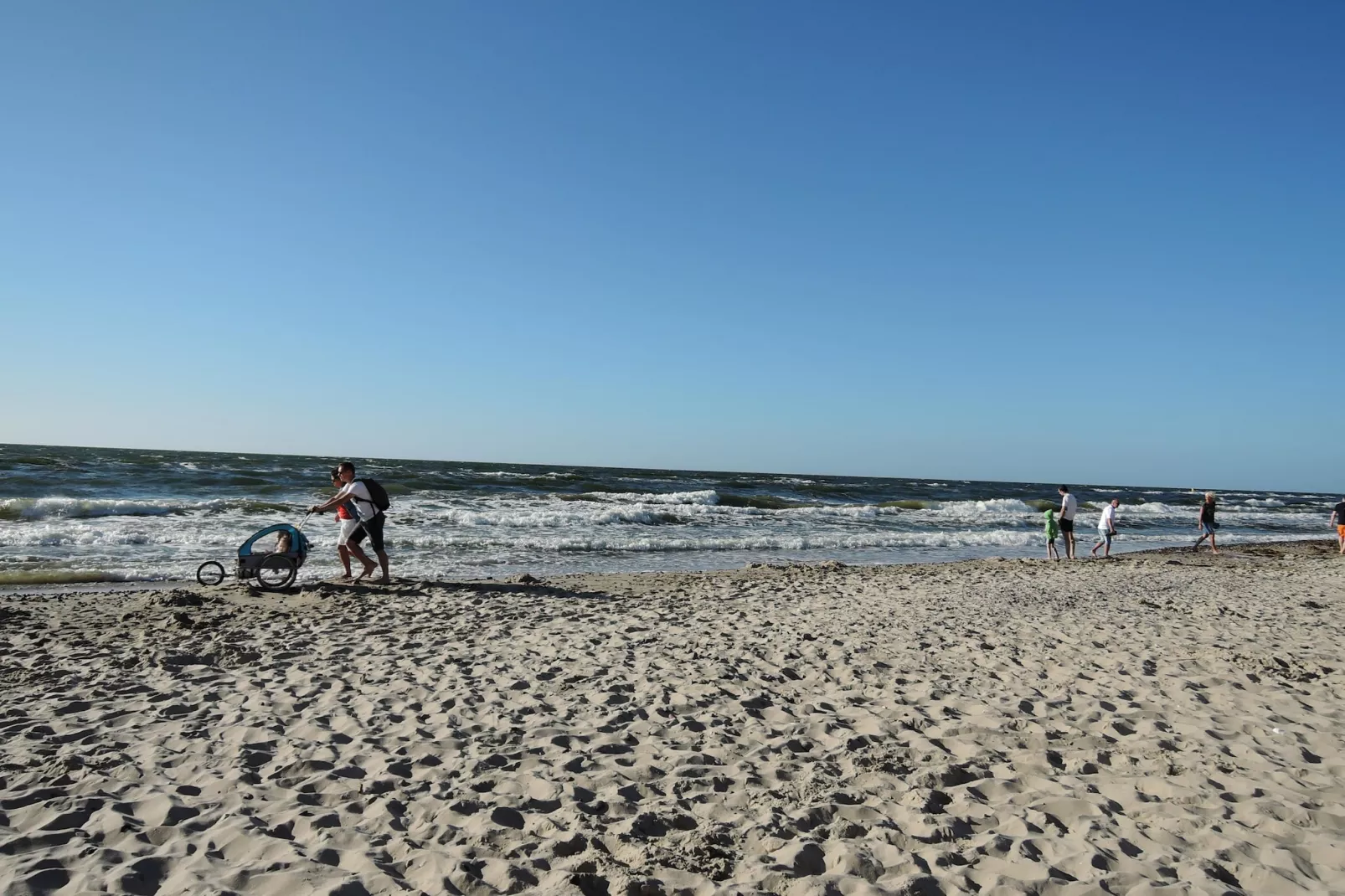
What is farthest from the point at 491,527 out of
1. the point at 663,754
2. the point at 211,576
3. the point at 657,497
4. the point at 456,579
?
the point at 663,754

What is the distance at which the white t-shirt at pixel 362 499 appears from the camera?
10.0m

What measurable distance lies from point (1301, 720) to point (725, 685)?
151 inches

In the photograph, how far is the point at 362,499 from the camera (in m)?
10.1

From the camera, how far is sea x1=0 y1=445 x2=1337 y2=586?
45.9 ft

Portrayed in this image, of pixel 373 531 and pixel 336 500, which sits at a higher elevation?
pixel 336 500

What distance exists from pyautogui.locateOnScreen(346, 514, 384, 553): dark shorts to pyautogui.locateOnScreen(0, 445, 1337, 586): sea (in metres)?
1.86

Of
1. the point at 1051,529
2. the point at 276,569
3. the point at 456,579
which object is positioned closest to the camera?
the point at 276,569

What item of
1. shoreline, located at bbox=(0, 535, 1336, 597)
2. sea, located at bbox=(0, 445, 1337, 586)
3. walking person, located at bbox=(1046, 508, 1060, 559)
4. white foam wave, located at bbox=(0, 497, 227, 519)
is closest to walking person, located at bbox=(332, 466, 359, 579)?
shoreline, located at bbox=(0, 535, 1336, 597)

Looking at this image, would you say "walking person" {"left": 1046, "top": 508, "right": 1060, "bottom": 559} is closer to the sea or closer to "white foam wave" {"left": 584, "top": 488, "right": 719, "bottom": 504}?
the sea

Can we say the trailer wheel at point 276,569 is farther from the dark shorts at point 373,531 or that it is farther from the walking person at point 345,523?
the dark shorts at point 373,531

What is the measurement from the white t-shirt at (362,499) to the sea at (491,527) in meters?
2.29

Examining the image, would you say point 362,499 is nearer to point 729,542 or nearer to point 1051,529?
point 729,542

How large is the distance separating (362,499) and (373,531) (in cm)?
45

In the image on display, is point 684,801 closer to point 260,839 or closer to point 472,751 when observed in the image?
point 472,751
